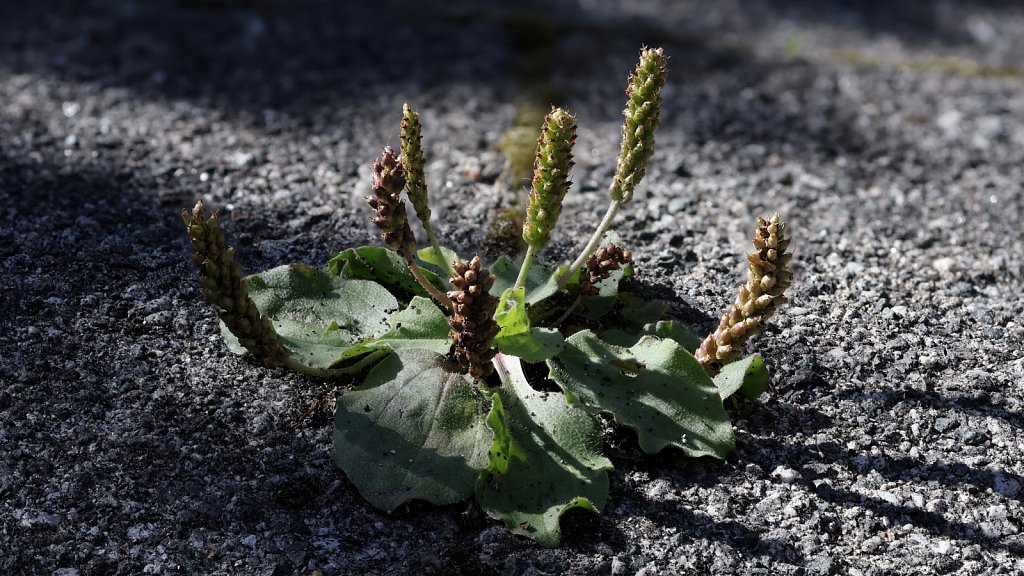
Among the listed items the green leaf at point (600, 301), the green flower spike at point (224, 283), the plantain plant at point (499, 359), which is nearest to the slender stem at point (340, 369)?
the plantain plant at point (499, 359)

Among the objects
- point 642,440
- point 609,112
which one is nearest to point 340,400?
point 642,440

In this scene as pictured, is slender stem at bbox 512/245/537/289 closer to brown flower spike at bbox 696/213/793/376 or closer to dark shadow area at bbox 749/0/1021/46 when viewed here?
brown flower spike at bbox 696/213/793/376

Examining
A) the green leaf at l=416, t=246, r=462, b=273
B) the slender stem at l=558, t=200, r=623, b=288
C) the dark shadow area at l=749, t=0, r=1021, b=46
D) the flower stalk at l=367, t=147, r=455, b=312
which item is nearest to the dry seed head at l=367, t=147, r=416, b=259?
the flower stalk at l=367, t=147, r=455, b=312

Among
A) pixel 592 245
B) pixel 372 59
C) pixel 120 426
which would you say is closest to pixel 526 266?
pixel 592 245

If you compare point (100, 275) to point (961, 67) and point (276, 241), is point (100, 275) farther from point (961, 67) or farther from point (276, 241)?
point (961, 67)

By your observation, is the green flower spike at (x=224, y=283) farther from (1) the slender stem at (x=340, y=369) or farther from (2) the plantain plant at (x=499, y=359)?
(1) the slender stem at (x=340, y=369)
